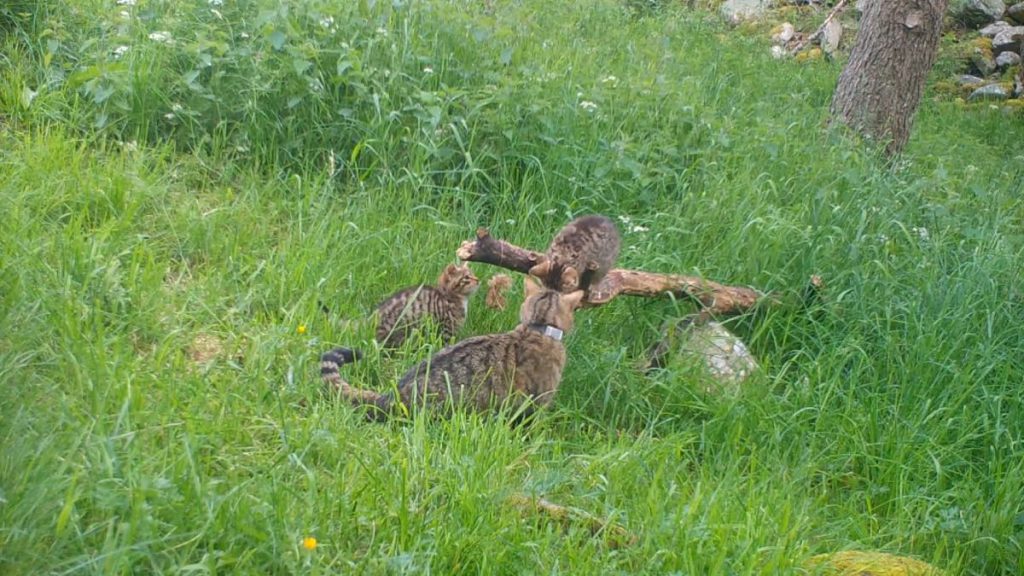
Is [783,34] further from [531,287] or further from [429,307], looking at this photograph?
[429,307]

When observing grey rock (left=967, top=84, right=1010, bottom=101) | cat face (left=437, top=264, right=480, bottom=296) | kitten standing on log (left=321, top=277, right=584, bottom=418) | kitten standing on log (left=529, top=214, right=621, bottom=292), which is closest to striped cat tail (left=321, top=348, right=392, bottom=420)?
kitten standing on log (left=321, top=277, right=584, bottom=418)

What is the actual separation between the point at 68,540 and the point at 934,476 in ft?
13.2

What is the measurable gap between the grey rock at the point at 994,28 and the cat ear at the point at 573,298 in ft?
39.5

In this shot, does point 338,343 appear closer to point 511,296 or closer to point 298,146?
point 511,296

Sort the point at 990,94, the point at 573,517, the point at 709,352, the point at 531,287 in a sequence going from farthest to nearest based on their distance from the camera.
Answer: the point at 990,94 < the point at 709,352 < the point at 531,287 < the point at 573,517

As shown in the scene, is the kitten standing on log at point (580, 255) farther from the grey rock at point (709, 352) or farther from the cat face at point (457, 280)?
the grey rock at point (709, 352)

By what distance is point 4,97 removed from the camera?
7.19 m

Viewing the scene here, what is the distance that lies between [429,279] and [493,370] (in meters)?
1.31

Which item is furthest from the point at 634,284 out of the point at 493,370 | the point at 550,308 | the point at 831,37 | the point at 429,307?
the point at 831,37

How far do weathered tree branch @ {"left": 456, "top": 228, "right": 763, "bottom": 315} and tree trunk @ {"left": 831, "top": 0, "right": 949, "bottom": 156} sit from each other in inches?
153

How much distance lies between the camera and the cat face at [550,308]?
565 cm

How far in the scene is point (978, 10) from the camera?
16156 millimetres

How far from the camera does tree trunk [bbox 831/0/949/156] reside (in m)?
9.84

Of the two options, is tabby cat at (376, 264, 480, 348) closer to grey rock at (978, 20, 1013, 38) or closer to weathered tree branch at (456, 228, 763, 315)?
weathered tree branch at (456, 228, 763, 315)
